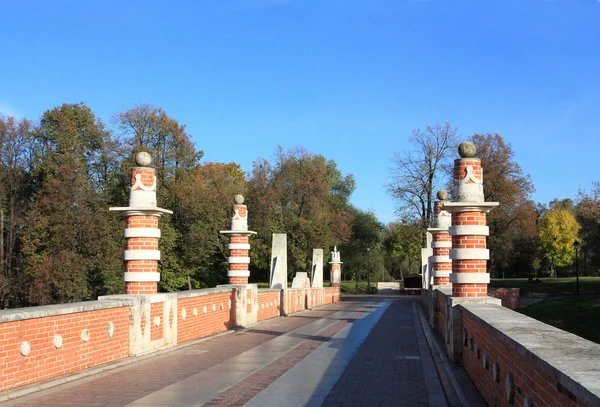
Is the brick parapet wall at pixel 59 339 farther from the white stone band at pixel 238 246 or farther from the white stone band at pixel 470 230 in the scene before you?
the white stone band at pixel 238 246

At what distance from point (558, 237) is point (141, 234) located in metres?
64.8

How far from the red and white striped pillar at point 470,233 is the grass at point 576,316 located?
14537 mm

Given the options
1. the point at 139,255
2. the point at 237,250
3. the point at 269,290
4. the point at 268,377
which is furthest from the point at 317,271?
the point at 268,377

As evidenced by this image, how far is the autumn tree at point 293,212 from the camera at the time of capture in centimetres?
4728

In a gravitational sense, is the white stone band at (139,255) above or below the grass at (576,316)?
above

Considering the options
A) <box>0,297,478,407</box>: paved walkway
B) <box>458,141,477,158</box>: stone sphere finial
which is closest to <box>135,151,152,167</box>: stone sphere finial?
<box>0,297,478,407</box>: paved walkway

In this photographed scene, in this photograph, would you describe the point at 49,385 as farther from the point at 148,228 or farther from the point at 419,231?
the point at 419,231

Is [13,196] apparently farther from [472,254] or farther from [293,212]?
[472,254]

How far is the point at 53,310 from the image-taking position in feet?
28.3

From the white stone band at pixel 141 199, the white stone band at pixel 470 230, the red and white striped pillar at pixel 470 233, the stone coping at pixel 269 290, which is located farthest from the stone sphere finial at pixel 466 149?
the stone coping at pixel 269 290

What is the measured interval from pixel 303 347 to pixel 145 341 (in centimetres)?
345

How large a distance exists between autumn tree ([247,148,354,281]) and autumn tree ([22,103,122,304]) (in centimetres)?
1297

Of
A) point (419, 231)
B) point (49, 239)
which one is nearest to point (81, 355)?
point (49, 239)

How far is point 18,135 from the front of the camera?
128 feet
